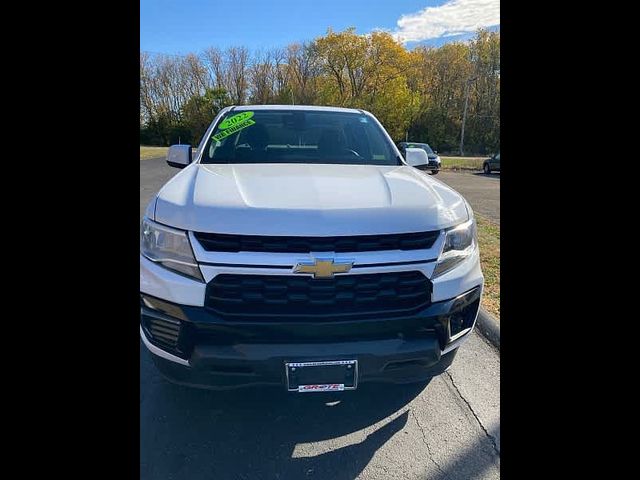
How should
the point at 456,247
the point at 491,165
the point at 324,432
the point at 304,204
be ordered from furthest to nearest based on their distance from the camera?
the point at 491,165
the point at 324,432
the point at 456,247
the point at 304,204

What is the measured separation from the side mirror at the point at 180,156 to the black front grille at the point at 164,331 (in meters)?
1.72

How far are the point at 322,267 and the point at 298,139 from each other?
1755 millimetres

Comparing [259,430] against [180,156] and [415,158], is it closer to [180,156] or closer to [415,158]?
[180,156]

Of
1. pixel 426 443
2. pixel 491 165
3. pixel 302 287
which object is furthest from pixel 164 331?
pixel 491 165

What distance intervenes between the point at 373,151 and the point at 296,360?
196 cm

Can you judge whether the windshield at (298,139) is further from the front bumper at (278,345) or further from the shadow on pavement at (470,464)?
the shadow on pavement at (470,464)

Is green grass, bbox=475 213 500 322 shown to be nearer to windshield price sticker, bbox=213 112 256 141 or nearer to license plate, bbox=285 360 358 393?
license plate, bbox=285 360 358 393

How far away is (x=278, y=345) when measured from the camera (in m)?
1.67

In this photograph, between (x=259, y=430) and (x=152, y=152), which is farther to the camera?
(x=152, y=152)

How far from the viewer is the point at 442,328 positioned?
6.02 ft

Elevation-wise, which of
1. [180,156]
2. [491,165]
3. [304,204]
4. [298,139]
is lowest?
[304,204]
